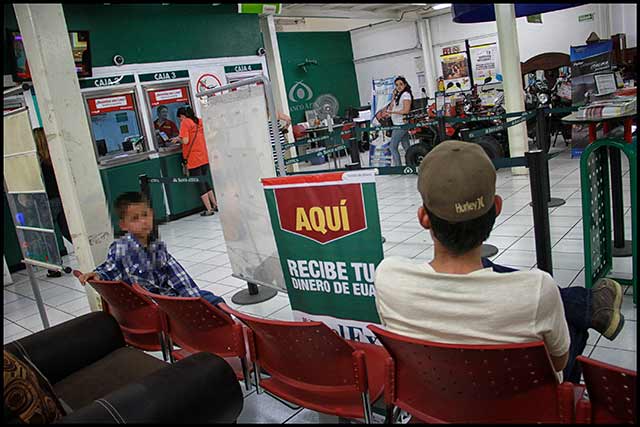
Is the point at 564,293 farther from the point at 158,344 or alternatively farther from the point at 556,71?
the point at 556,71

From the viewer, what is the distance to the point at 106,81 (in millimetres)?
7656

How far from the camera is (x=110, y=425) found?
1460 mm

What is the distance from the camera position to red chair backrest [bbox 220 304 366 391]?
1.64m

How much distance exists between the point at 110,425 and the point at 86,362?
43.9 inches

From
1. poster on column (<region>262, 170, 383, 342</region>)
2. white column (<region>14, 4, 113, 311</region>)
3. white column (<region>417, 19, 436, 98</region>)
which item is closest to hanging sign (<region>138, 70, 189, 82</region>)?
white column (<region>14, 4, 113, 311</region>)

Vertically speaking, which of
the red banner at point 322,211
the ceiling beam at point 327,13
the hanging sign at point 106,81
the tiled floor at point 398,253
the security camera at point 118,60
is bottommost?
the tiled floor at point 398,253

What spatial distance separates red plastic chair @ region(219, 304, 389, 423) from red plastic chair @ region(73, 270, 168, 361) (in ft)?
2.02

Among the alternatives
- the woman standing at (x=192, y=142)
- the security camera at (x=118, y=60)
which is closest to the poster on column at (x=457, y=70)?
the woman standing at (x=192, y=142)

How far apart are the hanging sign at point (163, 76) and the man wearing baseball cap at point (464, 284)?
7.61 meters

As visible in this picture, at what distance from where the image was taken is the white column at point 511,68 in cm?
682

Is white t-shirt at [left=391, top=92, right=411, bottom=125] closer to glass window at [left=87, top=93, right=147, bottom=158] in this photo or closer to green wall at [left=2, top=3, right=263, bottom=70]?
green wall at [left=2, top=3, right=263, bottom=70]

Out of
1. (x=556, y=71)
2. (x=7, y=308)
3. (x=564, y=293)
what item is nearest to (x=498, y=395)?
(x=564, y=293)

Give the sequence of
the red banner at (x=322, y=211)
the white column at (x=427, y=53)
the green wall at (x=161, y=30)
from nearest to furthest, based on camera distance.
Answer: the red banner at (x=322, y=211)
the green wall at (x=161, y=30)
the white column at (x=427, y=53)

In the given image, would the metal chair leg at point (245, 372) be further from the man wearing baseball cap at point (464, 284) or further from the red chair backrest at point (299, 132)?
the red chair backrest at point (299, 132)
